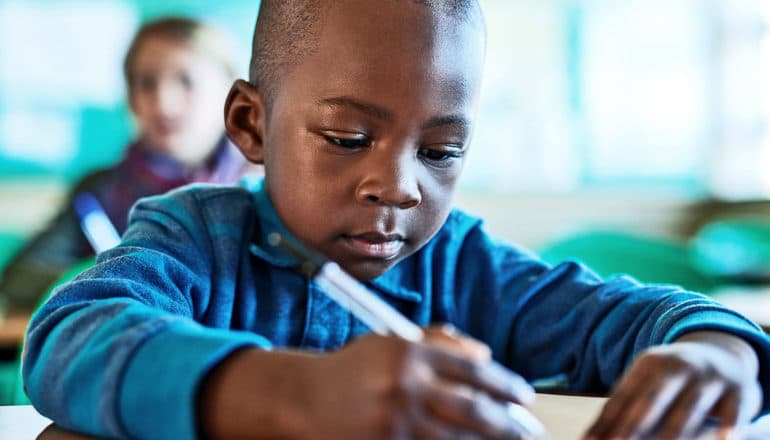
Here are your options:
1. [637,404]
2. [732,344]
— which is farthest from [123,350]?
[732,344]

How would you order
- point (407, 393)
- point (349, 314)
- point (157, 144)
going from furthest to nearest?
point (157, 144)
point (349, 314)
point (407, 393)

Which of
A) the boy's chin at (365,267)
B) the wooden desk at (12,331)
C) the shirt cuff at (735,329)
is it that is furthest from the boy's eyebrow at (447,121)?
the wooden desk at (12,331)

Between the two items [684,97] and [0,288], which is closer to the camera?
[0,288]

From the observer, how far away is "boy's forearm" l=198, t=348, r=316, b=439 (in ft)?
1.44

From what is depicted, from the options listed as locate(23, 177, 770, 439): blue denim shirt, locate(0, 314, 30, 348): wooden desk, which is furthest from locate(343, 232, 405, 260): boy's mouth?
locate(0, 314, 30, 348): wooden desk

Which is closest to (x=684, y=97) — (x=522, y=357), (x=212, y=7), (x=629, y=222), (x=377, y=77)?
(x=629, y=222)

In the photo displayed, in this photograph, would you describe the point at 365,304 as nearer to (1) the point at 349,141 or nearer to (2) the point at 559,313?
(1) the point at 349,141

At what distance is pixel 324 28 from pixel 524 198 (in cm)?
332

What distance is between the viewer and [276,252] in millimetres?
845

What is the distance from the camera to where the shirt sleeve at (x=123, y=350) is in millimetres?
474

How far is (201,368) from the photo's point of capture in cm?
47

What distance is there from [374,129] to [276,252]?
0.68 ft

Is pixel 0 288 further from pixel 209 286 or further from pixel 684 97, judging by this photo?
pixel 684 97

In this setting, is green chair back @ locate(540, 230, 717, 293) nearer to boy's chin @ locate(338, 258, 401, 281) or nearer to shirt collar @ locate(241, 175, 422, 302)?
shirt collar @ locate(241, 175, 422, 302)
